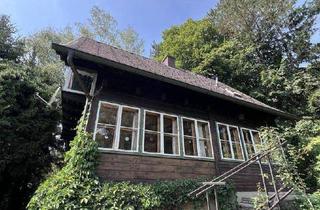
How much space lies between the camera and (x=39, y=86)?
1267cm

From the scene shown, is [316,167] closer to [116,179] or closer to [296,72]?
[116,179]

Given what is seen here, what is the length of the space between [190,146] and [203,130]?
93cm

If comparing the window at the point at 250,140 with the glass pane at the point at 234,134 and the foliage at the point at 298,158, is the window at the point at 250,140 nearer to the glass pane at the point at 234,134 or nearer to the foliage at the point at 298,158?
the glass pane at the point at 234,134

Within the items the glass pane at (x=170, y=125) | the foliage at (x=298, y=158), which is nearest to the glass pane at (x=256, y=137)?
the foliage at (x=298, y=158)

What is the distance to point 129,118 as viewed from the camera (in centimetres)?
670

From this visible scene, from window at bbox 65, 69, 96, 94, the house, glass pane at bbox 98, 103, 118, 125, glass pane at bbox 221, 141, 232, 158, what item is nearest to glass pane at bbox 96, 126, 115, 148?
the house

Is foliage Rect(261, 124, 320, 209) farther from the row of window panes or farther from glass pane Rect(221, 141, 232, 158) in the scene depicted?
the row of window panes

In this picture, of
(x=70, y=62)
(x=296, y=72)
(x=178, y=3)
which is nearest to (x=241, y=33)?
(x=296, y=72)

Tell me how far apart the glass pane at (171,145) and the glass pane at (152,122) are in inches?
15.9

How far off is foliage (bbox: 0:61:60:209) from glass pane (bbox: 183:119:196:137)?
21.7 feet

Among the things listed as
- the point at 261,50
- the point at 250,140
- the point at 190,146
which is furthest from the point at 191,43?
the point at 190,146

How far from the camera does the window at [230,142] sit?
8.10 meters

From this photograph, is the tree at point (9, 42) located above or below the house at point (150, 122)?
above

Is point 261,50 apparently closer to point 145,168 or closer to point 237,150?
point 237,150
